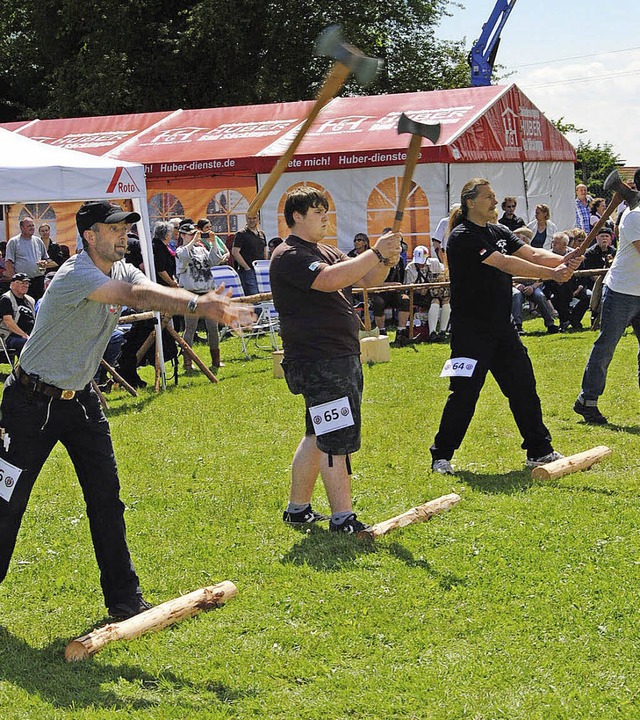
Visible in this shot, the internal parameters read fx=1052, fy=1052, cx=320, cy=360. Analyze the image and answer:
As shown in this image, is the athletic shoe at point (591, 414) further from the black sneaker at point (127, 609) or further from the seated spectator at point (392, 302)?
the seated spectator at point (392, 302)

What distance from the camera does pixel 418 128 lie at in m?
5.66

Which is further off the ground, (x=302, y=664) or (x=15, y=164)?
(x=15, y=164)

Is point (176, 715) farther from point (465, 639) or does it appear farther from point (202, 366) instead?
point (202, 366)

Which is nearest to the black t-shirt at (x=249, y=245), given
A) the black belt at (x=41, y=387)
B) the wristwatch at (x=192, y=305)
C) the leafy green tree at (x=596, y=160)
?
the black belt at (x=41, y=387)

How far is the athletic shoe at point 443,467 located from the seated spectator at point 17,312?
5.62m

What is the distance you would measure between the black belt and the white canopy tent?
5926 millimetres

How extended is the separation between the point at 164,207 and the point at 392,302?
5957 mm

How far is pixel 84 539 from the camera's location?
6.47 meters

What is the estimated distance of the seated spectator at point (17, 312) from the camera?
11516 millimetres

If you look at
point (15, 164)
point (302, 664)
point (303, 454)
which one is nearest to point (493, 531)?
point (303, 454)

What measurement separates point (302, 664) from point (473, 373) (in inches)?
129

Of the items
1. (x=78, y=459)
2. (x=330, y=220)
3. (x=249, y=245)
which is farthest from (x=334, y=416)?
(x=330, y=220)

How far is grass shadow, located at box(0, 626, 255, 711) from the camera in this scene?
4.27m

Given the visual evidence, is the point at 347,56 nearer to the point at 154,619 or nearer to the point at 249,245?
the point at 154,619
